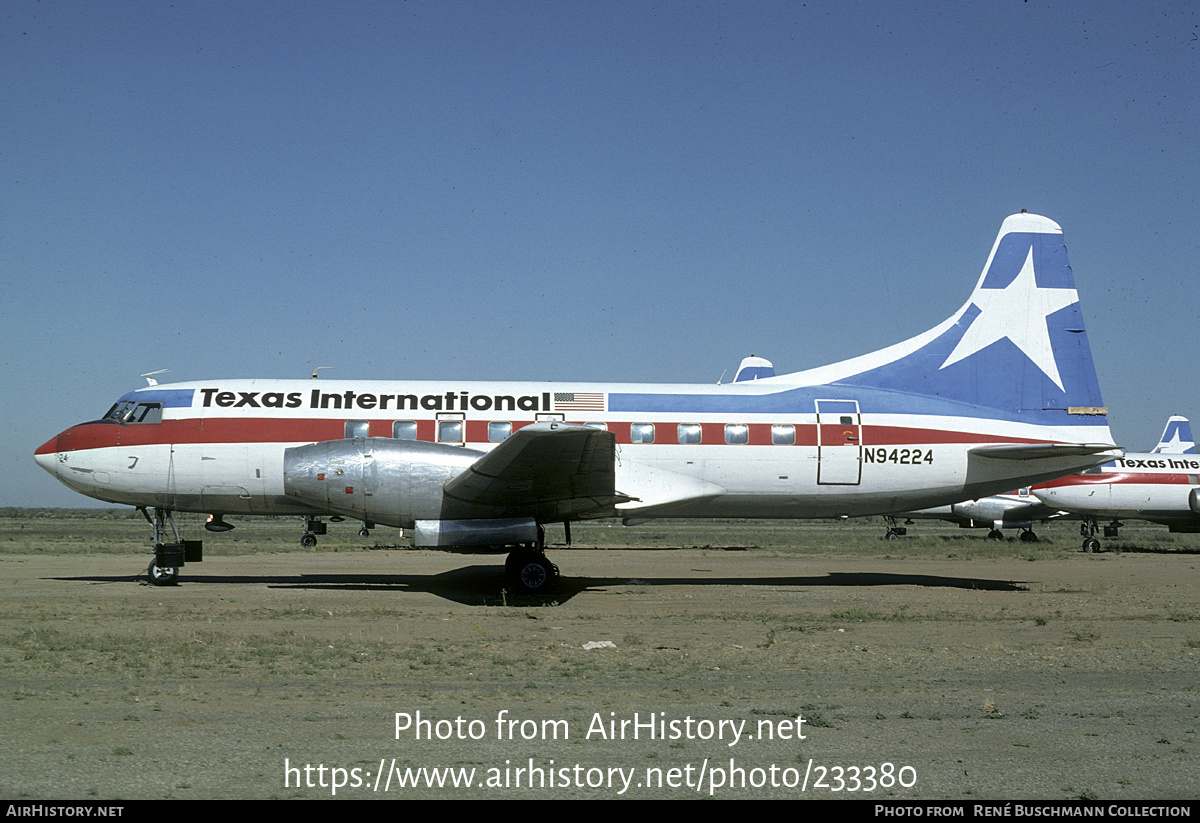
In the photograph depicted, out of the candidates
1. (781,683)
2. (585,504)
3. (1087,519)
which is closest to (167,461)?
(585,504)

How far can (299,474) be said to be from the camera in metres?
16.0

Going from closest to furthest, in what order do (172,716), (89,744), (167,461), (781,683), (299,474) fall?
(89,744) < (172,716) < (781,683) < (299,474) < (167,461)

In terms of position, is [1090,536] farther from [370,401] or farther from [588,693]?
[588,693]

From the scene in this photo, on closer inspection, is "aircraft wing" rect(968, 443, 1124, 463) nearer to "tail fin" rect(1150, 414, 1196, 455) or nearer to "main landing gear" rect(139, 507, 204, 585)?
"main landing gear" rect(139, 507, 204, 585)

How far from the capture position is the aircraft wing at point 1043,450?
59.2ft

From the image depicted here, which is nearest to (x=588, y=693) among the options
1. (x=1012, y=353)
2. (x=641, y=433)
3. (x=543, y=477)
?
(x=543, y=477)

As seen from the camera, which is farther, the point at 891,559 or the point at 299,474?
the point at 891,559

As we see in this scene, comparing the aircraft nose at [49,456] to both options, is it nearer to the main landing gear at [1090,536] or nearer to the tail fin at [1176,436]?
the main landing gear at [1090,536]

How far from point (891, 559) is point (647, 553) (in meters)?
8.37

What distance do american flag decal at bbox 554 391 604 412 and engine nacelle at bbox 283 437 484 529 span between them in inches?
112

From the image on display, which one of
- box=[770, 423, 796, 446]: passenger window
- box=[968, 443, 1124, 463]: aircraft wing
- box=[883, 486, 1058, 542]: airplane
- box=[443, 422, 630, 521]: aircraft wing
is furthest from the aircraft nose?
box=[883, 486, 1058, 542]: airplane

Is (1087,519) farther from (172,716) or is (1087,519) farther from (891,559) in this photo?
(172,716)

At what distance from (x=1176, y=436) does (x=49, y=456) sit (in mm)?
59152

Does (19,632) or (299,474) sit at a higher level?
(299,474)
